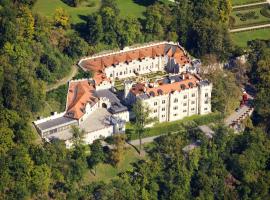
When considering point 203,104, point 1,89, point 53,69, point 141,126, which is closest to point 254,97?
point 203,104

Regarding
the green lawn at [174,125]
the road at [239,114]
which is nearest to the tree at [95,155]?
the green lawn at [174,125]

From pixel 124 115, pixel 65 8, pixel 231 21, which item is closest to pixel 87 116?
pixel 124 115

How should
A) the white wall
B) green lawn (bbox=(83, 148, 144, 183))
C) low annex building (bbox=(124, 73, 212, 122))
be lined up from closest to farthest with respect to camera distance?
green lawn (bbox=(83, 148, 144, 183)) < the white wall < low annex building (bbox=(124, 73, 212, 122))

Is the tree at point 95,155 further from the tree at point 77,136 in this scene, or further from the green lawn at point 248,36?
the green lawn at point 248,36

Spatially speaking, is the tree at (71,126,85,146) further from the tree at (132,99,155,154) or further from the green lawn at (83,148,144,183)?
the tree at (132,99,155,154)

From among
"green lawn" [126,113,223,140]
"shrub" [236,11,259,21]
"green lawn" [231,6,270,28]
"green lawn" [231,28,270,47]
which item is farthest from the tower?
"shrub" [236,11,259,21]
